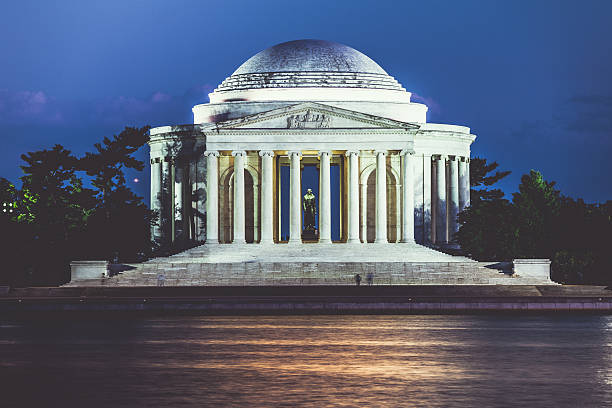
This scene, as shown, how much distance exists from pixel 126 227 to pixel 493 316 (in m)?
46.9

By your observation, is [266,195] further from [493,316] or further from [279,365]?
[279,365]

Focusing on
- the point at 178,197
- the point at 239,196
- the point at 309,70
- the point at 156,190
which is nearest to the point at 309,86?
the point at 309,70

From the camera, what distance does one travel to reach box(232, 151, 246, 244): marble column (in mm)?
93812

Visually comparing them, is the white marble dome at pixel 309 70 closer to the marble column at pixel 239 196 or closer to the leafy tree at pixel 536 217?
the marble column at pixel 239 196

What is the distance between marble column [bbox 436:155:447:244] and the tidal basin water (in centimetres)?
5431

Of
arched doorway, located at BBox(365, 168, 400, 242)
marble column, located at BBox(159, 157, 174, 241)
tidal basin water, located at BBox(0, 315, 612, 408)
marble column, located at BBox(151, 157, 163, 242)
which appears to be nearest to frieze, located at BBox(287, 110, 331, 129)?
arched doorway, located at BBox(365, 168, 400, 242)

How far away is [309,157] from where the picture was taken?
336 feet

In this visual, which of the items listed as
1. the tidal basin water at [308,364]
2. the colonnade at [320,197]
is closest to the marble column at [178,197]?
the colonnade at [320,197]

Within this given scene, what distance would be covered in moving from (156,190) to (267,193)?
652 inches

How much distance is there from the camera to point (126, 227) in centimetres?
9450

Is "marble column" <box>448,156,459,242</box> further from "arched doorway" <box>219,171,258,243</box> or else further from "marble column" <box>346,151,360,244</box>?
"arched doorway" <box>219,171,258,243</box>

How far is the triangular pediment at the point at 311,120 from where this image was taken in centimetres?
9275

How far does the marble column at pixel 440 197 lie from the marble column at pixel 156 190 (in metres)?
24.5

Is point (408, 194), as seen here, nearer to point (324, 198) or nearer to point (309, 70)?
point (324, 198)
